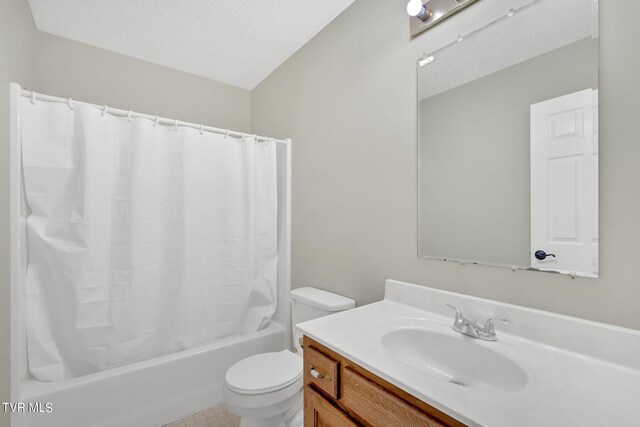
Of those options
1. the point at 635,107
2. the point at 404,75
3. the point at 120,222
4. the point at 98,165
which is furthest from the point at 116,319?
the point at 635,107

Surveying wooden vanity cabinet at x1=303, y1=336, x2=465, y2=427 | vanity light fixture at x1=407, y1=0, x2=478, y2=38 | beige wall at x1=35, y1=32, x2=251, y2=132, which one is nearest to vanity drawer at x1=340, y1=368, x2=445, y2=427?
wooden vanity cabinet at x1=303, y1=336, x2=465, y2=427

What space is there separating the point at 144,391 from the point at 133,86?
7.03 feet

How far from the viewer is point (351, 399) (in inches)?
34.4

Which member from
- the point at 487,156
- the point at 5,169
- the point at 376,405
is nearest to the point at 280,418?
the point at 376,405

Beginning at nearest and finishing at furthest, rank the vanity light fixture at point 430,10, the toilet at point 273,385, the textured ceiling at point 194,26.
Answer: the vanity light fixture at point 430,10 → the toilet at point 273,385 → the textured ceiling at point 194,26

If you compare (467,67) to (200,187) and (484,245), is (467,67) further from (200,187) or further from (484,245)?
(200,187)

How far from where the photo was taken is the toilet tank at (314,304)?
1.57 meters

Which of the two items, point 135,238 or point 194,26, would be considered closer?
point 135,238

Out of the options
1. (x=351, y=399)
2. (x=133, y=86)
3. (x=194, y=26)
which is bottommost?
(x=351, y=399)

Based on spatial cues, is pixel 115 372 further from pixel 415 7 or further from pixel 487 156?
pixel 415 7

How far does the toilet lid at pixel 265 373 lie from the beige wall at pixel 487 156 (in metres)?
0.90

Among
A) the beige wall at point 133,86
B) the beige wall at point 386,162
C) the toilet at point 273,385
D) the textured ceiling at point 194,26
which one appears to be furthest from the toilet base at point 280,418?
the beige wall at point 133,86

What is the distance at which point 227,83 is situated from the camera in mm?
2680

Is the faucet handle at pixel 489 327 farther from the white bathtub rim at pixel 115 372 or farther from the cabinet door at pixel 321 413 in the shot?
the white bathtub rim at pixel 115 372
